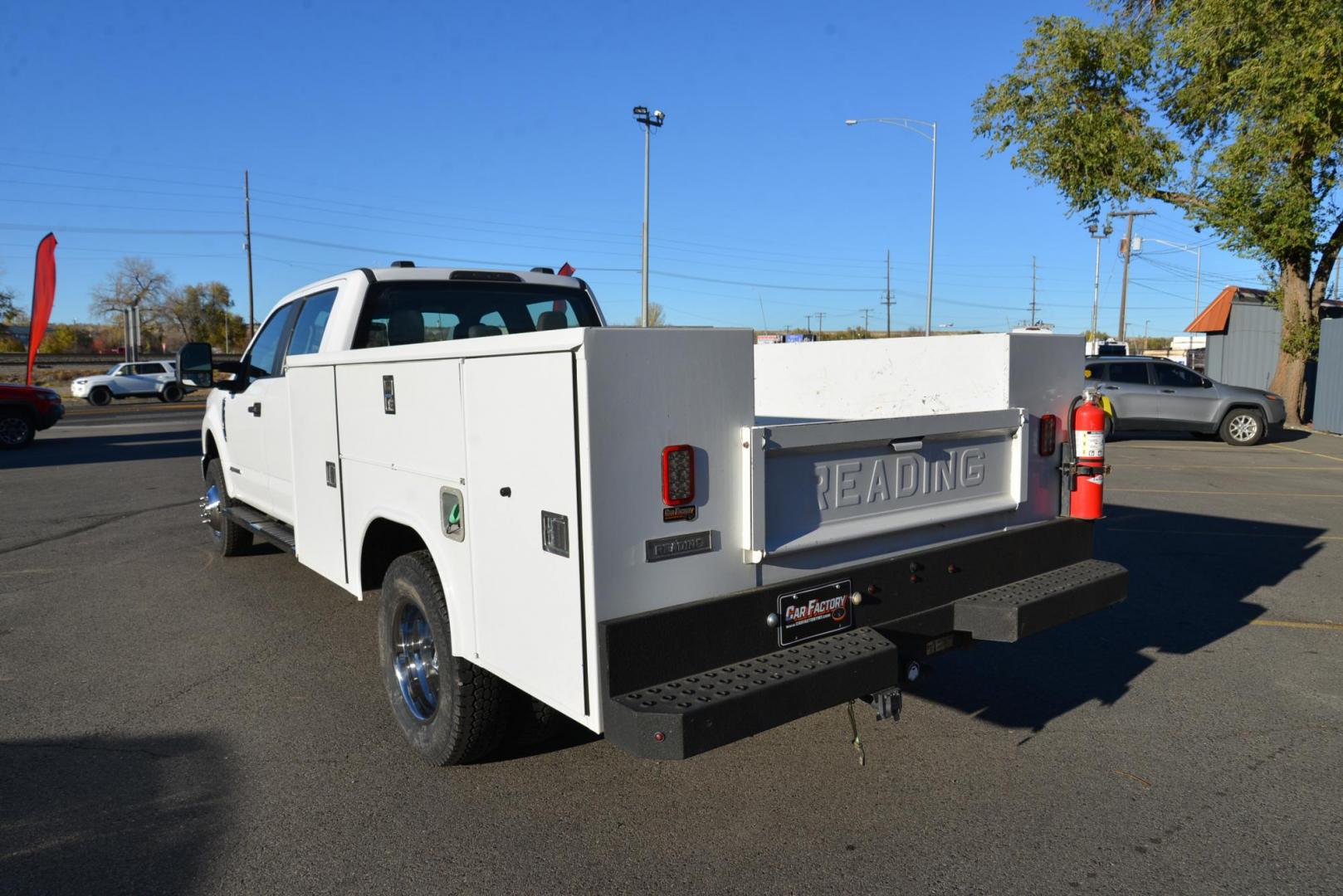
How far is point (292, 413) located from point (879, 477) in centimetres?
323

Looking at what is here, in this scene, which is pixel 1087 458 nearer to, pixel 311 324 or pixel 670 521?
pixel 670 521

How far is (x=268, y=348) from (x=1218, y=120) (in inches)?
806

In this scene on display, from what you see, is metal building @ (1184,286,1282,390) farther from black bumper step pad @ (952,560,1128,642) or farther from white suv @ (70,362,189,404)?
white suv @ (70,362,189,404)

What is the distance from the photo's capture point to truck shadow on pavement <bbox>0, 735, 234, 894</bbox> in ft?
10.1

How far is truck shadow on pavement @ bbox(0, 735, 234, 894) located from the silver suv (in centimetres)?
1669

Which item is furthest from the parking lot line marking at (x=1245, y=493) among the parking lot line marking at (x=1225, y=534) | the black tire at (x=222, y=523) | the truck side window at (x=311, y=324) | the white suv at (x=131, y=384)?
the white suv at (x=131, y=384)

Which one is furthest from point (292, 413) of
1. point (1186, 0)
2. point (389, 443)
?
point (1186, 0)

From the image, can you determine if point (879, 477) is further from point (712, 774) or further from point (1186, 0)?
point (1186, 0)

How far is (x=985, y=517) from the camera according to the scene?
13.0 ft

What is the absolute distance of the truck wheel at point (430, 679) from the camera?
356 cm

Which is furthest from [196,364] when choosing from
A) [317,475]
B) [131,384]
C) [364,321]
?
[131,384]

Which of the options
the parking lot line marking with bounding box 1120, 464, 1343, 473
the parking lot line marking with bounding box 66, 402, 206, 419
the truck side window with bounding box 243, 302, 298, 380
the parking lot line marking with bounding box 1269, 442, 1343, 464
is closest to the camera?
the truck side window with bounding box 243, 302, 298, 380

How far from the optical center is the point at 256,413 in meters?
6.17

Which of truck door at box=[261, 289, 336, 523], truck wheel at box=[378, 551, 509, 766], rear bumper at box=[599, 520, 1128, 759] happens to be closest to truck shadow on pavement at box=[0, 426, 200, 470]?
truck door at box=[261, 289, 336, 523]
